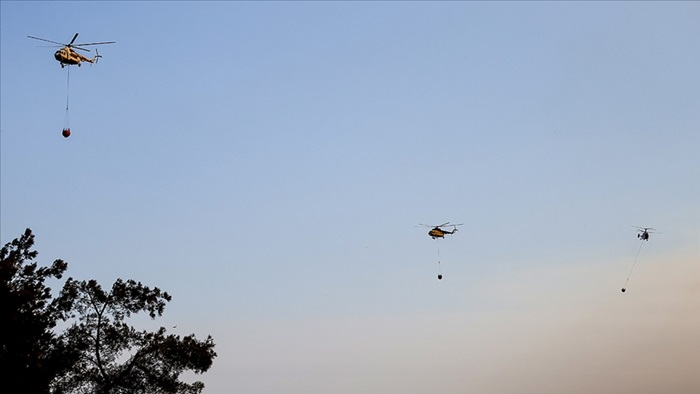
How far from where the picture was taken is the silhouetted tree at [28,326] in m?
40.7

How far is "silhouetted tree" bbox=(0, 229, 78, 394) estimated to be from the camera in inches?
1602

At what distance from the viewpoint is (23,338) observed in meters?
41.9

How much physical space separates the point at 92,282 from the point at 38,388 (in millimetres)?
7143

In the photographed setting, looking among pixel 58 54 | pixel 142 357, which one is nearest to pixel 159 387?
pixel 142 357

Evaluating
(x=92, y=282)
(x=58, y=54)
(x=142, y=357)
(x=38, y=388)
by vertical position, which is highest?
(x=58, y=54)

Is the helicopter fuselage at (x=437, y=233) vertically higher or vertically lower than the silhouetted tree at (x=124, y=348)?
higher

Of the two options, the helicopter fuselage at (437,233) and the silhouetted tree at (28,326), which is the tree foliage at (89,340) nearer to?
the silhouetted tree at (28,326)

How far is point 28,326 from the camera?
42188 mm

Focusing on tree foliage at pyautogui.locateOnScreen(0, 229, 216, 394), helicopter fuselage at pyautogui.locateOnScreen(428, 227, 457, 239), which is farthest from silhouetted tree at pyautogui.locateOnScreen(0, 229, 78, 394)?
helicopter fuselage at pyautogui.locateOnScreen(428, 227, 457, 239)

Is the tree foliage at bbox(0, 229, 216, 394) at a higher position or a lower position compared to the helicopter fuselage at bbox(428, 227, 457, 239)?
lower

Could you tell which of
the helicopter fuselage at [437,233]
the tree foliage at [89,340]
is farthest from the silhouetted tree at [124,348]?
the helicopter fuselage at [437,233]

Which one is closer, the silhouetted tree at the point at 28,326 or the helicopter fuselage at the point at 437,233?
the silhouetted tree at the point at 28,326

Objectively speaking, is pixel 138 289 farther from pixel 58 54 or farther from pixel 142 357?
pixel 58 54

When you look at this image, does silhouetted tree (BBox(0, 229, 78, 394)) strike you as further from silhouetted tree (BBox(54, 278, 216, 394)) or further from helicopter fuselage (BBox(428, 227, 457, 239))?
helicopter fuselage (BBox(428, 227, 457, 239))
